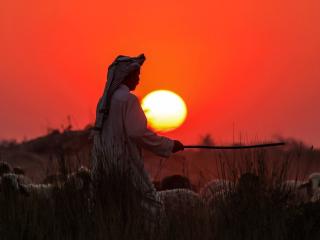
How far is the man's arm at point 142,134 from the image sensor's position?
33.3ft

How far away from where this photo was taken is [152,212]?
393 inches

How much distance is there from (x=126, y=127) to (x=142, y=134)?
18 centimetres

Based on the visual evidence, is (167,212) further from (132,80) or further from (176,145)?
(132,80)

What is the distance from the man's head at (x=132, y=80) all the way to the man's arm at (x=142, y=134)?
170 mm

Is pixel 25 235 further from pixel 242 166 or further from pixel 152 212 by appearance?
pixel 242 166

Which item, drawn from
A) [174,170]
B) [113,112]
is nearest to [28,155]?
[174,170]

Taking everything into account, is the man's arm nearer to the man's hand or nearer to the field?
the man's hand

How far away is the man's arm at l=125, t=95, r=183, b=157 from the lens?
400 inches

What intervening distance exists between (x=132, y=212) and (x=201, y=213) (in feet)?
2.39

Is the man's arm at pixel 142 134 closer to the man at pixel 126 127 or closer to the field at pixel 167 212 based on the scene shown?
the man at pixel 126 127

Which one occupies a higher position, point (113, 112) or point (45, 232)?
point (113, 112)

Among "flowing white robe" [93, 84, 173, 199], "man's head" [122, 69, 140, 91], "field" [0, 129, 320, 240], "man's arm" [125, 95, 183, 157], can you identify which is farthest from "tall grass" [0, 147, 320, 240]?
"man's head" [122, 69, 140, 91]

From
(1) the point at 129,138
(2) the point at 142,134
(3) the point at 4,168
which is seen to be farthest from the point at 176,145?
(3) the point at 4,168

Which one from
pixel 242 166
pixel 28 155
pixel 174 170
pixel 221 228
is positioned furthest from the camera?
pixel 28 155
